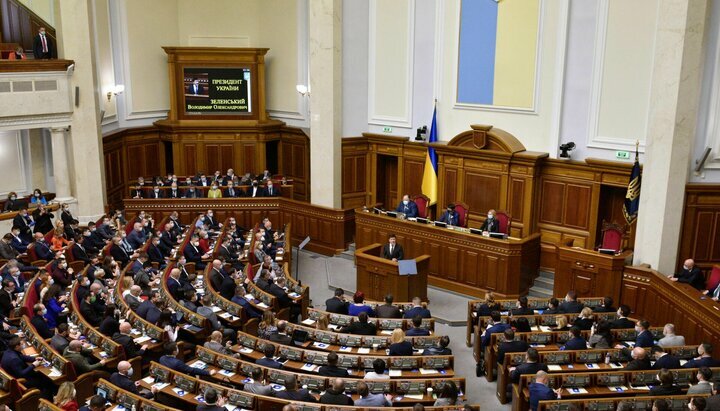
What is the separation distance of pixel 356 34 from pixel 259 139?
575 cm

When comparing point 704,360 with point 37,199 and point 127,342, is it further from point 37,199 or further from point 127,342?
point 37,199

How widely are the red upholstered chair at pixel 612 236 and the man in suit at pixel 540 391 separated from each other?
6178 mm

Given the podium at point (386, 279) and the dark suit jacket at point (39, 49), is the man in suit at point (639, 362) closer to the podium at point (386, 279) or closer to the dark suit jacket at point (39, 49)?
the podium at point (386, 279)

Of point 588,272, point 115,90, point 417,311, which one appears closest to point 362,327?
point 417,311

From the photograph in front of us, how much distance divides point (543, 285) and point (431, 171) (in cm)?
430

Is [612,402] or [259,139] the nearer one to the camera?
[612,402]

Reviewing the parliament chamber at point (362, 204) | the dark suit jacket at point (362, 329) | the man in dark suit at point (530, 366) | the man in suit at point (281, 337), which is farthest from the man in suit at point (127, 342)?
the man in dark suit at point (530, 366)

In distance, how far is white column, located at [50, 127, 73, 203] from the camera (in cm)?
1844

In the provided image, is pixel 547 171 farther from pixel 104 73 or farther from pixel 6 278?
pixel 104 73

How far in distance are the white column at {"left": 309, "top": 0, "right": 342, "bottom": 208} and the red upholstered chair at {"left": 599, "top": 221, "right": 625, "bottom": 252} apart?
7331 millimetres

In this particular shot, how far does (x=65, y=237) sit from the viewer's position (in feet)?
53.1

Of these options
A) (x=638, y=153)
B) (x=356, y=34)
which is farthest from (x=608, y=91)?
(x=356, y=34)

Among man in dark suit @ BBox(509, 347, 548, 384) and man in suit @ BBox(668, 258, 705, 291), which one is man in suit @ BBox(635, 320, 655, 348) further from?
man in suit @ BBox(668, 258, 705, 291)

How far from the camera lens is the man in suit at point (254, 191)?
19.5 metres
